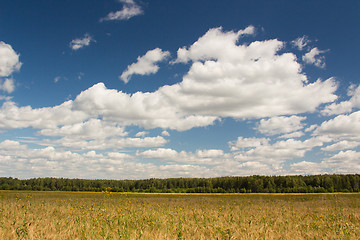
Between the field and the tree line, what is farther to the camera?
the tree line

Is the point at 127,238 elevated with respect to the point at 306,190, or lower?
elevated

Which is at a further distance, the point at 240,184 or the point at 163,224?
the point at 240,184

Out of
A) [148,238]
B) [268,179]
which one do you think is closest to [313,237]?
[148,238]

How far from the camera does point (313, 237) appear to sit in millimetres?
6762

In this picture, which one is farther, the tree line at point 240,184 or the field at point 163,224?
the tree line at point 240,184

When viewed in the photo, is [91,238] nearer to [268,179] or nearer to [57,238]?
[57,238]

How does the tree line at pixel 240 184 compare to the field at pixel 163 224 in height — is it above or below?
below

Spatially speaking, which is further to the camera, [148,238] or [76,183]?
[76,183]

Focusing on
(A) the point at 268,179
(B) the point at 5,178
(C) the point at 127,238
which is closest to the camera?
(C) the point at 127,238

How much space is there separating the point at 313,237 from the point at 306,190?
3267 inches

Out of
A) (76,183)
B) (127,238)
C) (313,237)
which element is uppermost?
(127,238)

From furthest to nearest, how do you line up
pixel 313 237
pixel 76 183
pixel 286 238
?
pixel 76 183 → pixel 313 237 → pixel 286 238

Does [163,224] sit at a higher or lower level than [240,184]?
higher

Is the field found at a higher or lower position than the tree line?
higher
